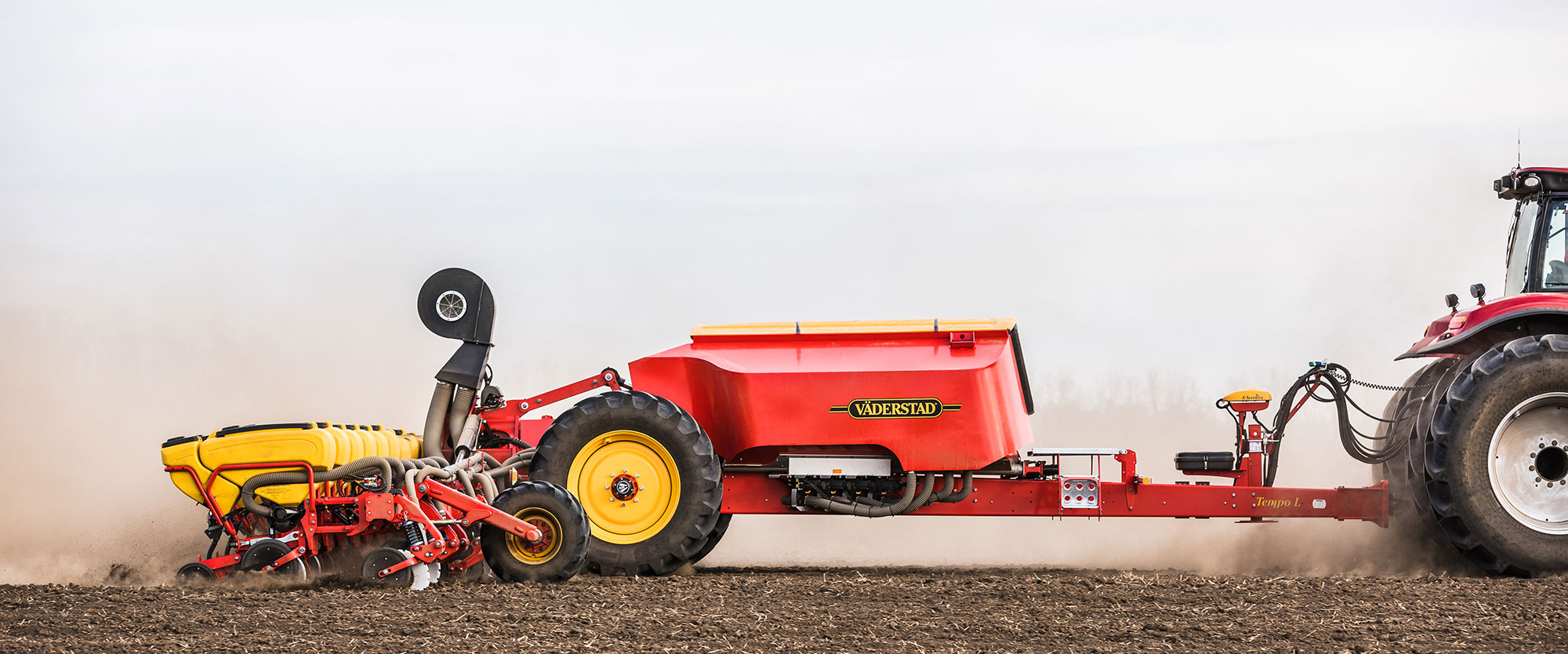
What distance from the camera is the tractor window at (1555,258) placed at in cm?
820

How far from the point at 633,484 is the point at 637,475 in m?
0.06

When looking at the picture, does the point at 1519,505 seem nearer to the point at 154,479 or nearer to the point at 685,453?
the point at 685,453

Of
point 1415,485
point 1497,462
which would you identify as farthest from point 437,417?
point 1497,462

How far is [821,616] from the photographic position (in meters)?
6.30

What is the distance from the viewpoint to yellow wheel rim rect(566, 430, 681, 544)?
8109 millimetres

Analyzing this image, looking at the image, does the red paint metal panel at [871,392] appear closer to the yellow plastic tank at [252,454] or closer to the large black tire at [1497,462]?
the yellow plastic tank at [252,454]

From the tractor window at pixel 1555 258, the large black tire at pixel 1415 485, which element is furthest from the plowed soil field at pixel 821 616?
the tractor window at pixel 1555 258

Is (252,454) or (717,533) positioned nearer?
(252,454)

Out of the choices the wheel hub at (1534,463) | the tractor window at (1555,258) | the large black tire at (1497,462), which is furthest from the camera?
the tractor window at (1555,258)

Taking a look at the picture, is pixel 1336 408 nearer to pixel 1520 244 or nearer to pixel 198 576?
pixel 1520 244

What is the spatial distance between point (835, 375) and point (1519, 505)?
416 cm

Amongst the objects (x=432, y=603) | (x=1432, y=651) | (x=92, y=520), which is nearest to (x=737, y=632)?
(x=432, y=603)

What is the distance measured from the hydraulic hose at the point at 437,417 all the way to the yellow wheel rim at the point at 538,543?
1387mm

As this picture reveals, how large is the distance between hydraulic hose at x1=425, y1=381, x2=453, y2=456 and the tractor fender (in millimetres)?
6305
